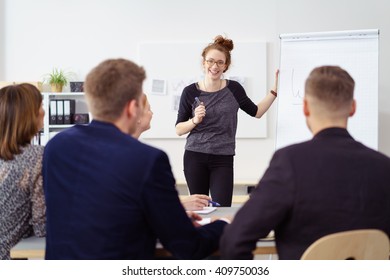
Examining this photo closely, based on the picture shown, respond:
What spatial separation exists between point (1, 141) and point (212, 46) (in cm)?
171

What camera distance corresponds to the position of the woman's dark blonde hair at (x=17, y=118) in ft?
5.67

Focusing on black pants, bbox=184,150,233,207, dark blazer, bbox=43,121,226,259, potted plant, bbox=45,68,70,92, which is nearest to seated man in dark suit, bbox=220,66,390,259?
dark blazer, bbox=43,121,226,259

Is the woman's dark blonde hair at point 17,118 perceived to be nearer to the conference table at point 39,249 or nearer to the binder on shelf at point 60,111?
the conference table at point 39,249

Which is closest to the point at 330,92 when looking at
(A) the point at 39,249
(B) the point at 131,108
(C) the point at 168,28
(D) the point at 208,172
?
(B) the point at 131,108

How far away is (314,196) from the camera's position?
127 cm

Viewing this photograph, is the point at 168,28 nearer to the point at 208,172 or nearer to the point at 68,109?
the point at 68,109

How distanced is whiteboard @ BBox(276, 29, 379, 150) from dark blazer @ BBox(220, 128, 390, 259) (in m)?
1.95

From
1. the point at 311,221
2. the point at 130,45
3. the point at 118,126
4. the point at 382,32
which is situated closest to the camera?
the point at 311,221

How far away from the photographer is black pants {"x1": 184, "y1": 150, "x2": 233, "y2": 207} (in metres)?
2.99

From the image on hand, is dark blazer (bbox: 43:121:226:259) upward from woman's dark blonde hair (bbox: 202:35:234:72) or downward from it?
downward

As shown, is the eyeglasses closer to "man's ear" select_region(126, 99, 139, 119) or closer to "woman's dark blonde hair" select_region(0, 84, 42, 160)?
"woman's dark blonde hair" select_region(0, 84, 42, 160)

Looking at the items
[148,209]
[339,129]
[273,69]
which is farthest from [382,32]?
[148,209]

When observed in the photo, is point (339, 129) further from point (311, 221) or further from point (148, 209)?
point (148, 209)

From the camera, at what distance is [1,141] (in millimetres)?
1733
